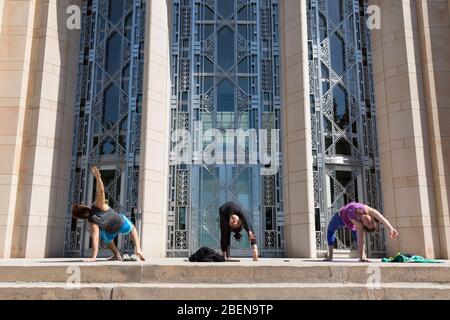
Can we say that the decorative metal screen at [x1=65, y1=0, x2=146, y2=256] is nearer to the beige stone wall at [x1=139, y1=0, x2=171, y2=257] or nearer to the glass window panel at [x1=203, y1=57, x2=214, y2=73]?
the beige stone wall at [x1=139, y1=0, x2=171, y2=257]

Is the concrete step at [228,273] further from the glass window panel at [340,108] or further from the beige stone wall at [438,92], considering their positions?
the glass window panel at [340,108]

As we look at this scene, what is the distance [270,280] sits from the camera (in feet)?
19.6

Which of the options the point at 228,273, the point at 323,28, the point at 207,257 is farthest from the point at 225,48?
the point at 228,273

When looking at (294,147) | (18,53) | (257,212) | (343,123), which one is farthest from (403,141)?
(18,53)

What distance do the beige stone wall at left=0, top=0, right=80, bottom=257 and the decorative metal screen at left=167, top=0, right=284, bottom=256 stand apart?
3.75 metres

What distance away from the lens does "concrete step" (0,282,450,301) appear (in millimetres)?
5480

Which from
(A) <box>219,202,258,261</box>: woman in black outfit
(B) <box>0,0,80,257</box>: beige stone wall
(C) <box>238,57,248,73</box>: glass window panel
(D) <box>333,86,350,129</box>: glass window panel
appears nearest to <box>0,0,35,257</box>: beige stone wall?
(B) <box>0,0,80,257</box>: beige stone wall

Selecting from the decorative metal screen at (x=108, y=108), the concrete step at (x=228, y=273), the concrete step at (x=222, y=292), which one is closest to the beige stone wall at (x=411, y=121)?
the concrete step at (x=228, y=273)

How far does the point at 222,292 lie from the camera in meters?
5.52

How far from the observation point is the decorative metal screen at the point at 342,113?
1365 cm

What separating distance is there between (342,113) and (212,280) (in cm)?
1008

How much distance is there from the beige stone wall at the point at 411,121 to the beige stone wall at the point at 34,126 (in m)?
10.8
